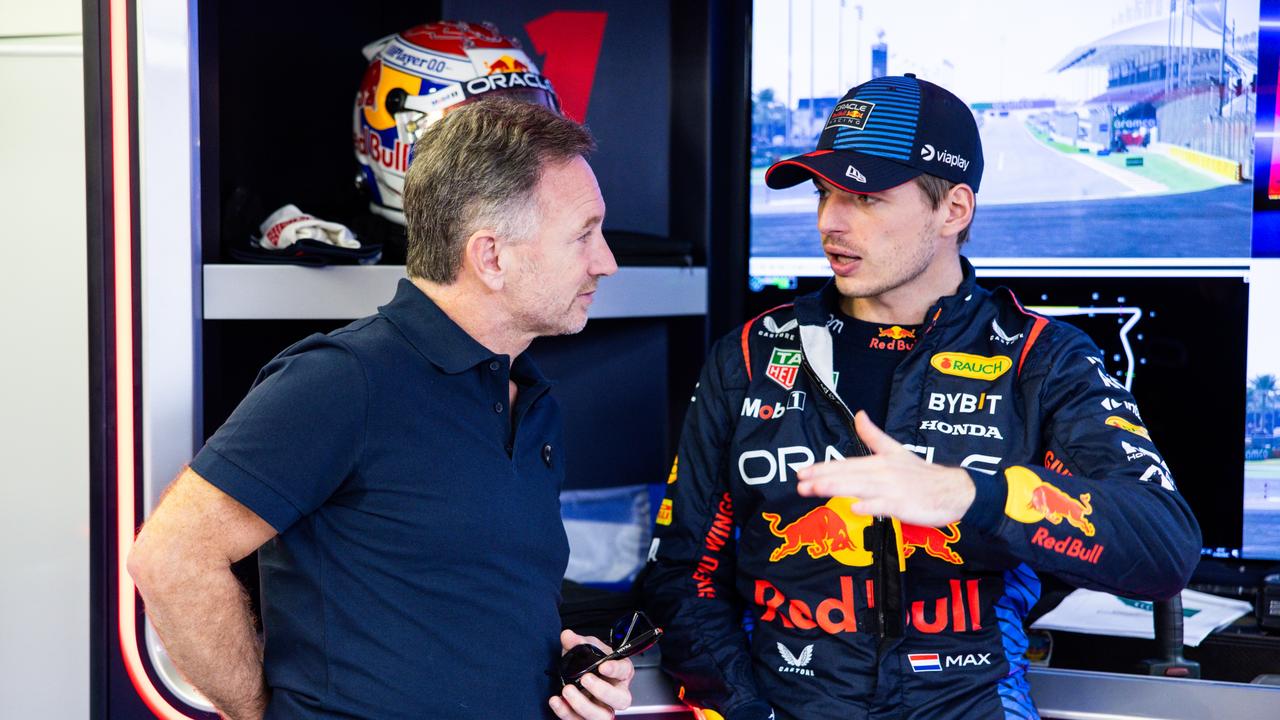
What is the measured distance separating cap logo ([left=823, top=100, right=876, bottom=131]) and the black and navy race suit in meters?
0.27

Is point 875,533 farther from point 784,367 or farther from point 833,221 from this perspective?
point 833,221

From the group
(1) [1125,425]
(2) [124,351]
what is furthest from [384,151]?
(1) [1125,425]

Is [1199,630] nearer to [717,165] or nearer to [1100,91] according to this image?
[1100,91]

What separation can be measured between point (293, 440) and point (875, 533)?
2.56 feet

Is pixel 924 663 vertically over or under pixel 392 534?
under

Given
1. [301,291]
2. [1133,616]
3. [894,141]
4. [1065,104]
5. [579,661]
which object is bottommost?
[1133,616]

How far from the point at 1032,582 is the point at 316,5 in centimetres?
150

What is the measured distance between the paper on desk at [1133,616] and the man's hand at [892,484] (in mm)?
835

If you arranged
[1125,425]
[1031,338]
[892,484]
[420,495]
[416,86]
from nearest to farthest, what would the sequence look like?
[892,484]
[420,495]
[1125,425]
[1031,338]
[416,86]

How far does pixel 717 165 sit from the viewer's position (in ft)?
7.16

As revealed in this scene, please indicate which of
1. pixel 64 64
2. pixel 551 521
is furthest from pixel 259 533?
pixel 64 64

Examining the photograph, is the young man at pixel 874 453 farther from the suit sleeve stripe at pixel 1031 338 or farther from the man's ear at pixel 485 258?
the man's ear at pixel 485 258

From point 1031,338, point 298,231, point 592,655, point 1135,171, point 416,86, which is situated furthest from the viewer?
point 1135,171

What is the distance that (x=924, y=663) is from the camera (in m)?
1.55
